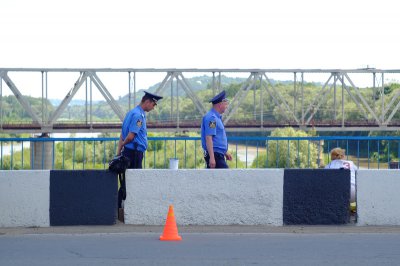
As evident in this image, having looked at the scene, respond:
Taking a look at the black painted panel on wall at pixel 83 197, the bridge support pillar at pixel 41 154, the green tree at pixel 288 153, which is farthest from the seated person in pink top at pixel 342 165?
the bridge support pillar at pixel 41 154

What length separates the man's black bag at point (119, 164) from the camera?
47.5 feet

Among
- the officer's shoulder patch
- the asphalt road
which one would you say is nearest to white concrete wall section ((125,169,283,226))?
the asphalt road

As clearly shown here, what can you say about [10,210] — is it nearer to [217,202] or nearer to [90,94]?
[217,202]

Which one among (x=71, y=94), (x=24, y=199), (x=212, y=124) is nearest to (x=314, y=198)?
(x=212, y=124)

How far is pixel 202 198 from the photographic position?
14.6 metres

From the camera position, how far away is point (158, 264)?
35.7 feet

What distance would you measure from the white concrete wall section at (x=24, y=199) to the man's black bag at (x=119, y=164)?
917mm

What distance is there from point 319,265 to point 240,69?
2099 inches

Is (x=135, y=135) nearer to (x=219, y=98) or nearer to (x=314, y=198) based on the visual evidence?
(x=219, y=98)

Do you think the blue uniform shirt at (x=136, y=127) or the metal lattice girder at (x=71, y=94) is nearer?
the blue uniform shirt at (x=136, y=127)

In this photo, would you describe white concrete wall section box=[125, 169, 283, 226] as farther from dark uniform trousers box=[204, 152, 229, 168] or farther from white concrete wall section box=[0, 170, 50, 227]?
Result: white concrete wall section box=[0, 170, 50, 227]

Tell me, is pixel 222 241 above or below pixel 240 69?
below

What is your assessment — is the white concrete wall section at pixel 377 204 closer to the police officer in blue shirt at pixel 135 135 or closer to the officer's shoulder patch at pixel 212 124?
the officer's shoulder patch at pixel 212 124

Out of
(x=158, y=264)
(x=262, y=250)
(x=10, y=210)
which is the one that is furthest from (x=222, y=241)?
(x=10, y=210)
